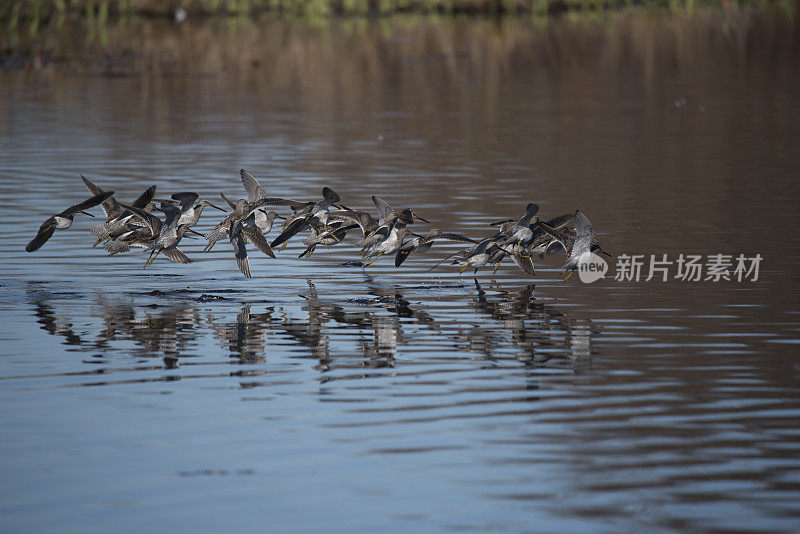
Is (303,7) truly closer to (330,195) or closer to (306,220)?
(306,220)

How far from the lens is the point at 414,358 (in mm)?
11414

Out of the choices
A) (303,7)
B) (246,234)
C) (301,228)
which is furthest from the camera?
(303,7)

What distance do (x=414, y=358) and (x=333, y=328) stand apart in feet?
4.55

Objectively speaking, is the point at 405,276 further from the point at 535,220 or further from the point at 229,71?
the point at 229,71

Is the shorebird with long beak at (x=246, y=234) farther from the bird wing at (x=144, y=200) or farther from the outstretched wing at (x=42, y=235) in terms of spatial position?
the outstretched wing at (x=42, y=235)

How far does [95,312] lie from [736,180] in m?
12.0

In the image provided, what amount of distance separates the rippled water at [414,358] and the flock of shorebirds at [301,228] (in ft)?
1.40

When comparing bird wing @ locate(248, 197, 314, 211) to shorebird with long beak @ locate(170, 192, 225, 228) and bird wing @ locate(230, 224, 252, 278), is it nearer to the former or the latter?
bird wing @ locate(230, 224, 252, 278)

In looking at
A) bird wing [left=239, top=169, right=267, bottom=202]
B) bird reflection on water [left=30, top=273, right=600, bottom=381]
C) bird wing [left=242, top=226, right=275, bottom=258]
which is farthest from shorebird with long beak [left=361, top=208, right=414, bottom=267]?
bird wing [left=239, top=169, right=267, bottom=202]

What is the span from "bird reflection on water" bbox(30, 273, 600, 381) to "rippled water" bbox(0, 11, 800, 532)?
4 cm

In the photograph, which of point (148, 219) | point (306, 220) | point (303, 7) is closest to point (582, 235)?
point (306, 220)

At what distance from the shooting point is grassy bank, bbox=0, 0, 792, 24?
59.1m

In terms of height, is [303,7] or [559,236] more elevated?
[303,7]

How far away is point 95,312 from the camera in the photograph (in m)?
13.3
